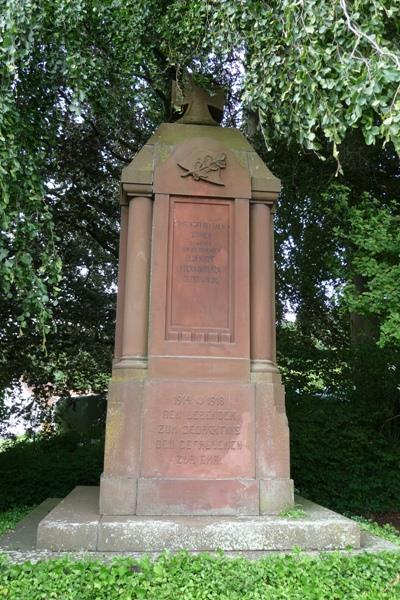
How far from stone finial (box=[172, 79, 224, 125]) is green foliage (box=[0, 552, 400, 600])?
4.70 m

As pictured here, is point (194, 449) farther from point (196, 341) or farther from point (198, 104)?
point (198, 104)

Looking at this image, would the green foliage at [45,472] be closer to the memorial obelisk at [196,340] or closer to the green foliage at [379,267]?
the memorial obelisk at [196,340]

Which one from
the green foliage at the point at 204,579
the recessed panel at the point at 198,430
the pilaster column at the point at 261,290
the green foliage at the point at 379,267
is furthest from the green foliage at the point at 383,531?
the green foliage at the point at 379,267

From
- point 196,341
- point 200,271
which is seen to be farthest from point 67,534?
point 200,271

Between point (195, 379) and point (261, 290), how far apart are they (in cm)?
116

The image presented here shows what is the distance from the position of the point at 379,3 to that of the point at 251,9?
175 cm

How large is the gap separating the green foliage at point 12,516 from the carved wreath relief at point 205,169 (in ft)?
14.7

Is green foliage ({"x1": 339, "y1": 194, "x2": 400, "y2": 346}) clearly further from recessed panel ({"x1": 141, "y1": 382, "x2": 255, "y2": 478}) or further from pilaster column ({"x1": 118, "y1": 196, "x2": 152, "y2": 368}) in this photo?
pilaster column ({"x1": 118, "y1": 196, "x2": 152, "y2": 368})

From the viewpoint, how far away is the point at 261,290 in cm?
584

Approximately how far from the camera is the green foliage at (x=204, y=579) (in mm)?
3416

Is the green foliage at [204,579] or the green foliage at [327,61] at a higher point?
the green foliage at [327,61]

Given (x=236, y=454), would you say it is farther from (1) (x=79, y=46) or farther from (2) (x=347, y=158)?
(2) (x=347, y=158)

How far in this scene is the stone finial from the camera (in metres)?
6.61

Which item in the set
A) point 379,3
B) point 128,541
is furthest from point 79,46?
point 128,541
